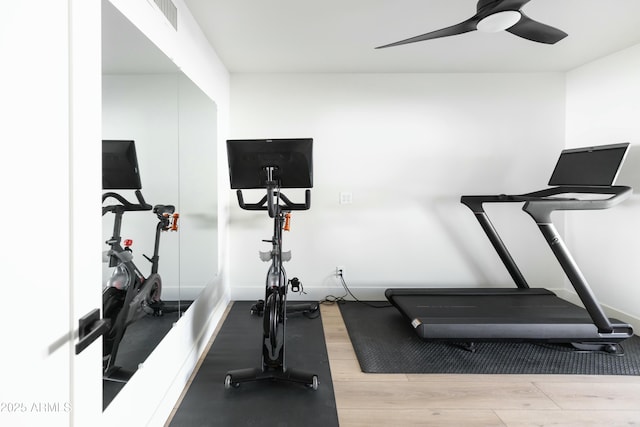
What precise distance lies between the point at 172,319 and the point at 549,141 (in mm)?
3888

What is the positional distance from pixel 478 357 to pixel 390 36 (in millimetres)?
2539

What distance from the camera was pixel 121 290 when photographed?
4.02ft

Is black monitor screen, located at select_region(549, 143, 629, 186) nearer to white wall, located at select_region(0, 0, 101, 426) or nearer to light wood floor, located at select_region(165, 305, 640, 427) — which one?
light wood floor, located at select_region(165, 305, 640, 427)

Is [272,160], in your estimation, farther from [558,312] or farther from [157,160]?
[558,312]

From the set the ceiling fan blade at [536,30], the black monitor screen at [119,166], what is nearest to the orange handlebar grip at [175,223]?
the black monitor screen at [119,166]

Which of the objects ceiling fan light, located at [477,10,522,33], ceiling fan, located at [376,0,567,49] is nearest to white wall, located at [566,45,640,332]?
ceiling fan, located at [376,0,567,49]

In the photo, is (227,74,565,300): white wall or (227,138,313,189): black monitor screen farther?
(227,74,565,300): white wall

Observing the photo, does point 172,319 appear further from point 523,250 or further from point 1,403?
point 523,250

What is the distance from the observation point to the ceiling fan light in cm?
154

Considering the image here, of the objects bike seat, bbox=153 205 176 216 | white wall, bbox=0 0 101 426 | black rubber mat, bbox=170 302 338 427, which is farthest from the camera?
black rubber mat, bbox=170 302 338 427

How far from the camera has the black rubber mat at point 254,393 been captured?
5.16 feet

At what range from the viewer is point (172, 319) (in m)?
1.72

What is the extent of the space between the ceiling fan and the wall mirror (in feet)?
4.84

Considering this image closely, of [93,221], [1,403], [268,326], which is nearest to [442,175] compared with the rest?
[268,326]
